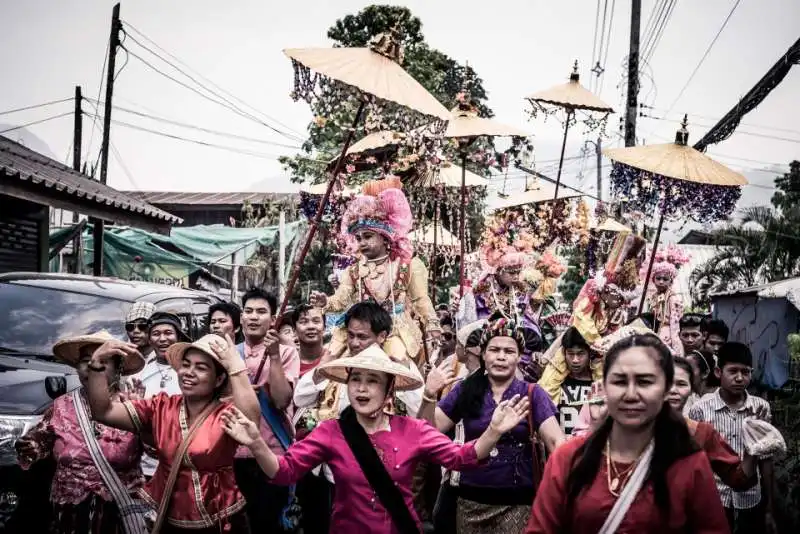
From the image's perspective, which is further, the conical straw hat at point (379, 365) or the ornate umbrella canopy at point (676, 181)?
the ornate umbrella canopy at point (676, 181)

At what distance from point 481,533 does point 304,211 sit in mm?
8215

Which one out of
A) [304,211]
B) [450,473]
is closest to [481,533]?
[450,473]

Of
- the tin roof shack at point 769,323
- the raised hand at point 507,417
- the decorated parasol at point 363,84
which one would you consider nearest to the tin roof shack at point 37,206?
the decorated parasol at point 363,84

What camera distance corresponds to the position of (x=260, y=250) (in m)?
28.4

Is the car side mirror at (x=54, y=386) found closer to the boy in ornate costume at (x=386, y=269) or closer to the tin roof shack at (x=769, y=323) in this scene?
the boy in ornate costume at (x=386, y=269)

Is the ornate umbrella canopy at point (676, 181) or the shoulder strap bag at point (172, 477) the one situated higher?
the ornate umbrella canopy at point (676, 181)

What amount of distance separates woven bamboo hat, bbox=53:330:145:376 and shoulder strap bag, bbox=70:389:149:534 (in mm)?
339

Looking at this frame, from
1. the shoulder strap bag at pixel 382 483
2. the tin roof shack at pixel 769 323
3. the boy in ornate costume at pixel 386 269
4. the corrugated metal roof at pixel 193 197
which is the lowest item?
the tin roof shack at pixel 769 323

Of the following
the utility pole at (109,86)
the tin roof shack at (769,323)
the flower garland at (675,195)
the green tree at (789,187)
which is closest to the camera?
the flower garland at (675,195)

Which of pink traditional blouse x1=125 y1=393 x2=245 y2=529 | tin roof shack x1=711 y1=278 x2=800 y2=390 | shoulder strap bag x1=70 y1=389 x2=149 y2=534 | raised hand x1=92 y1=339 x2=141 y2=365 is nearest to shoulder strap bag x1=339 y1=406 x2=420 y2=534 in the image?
pink traditional blouse x1=125 y1=393 x2=245 y2=529

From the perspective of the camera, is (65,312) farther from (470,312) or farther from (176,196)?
(176,196)

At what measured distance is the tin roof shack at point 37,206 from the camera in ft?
34.1

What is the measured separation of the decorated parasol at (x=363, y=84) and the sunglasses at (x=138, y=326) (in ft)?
3.77

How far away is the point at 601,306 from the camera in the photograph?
7332 millimetres
